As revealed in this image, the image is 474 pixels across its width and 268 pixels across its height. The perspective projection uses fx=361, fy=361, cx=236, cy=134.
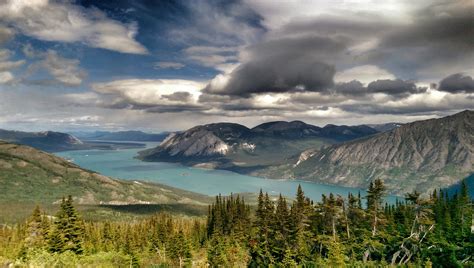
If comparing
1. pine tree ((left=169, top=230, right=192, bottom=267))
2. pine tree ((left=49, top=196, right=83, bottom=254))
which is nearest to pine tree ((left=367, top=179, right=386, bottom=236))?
pine tree ((left=49, top=196, right=83, bottom=254))

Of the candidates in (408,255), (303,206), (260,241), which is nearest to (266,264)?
(260,241)

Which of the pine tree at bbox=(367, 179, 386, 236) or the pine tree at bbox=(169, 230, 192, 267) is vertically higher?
the pine tree at bbox=(367, 179, 386, 236)

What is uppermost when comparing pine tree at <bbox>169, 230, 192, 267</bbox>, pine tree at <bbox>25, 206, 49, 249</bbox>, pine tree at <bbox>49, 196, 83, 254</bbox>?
pine tree at <bbox>49, 196, 83, 254</bbox>

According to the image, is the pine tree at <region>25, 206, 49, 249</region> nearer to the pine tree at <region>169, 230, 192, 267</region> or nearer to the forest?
the forest

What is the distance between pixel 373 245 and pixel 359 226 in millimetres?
13771

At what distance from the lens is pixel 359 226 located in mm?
81312

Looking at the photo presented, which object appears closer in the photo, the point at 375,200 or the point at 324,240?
the point at 375,200

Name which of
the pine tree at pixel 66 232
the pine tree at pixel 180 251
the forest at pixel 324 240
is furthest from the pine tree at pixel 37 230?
the pine tree at pixel 180 251

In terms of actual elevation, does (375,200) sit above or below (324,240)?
above

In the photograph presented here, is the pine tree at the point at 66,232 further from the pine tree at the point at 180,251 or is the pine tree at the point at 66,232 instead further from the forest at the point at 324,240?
the pine tree at the point at 180,251

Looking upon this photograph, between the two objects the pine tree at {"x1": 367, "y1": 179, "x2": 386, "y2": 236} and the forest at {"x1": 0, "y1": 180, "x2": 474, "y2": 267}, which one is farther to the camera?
the pine tree at {"x1": 367, "y1": 179, "x2": 386, "y2": 236}

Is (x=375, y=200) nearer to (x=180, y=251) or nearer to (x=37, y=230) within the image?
(x=180, y=251)

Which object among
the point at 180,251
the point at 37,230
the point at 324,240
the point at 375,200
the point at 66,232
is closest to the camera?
the point at 66,232

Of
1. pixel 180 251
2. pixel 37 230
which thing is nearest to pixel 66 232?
pixel 37 230
